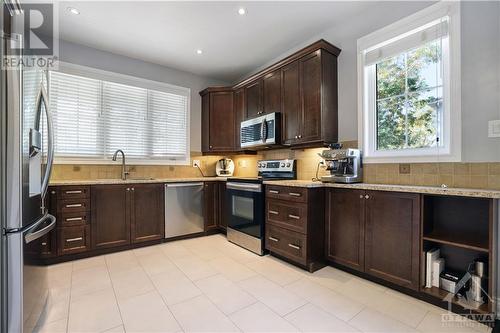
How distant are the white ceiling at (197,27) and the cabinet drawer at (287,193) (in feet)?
6.32

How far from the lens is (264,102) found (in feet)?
11.4

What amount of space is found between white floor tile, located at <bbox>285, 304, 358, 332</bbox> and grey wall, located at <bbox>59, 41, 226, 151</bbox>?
10.4 feet

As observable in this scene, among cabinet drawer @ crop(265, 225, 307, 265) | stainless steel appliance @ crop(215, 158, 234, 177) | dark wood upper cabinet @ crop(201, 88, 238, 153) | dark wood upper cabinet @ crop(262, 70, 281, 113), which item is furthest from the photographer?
stainless steel appliance @ crop(215, 158, 234, 177)

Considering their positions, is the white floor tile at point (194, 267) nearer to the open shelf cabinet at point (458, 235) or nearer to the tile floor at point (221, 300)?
the tile floor at point (221, 300)

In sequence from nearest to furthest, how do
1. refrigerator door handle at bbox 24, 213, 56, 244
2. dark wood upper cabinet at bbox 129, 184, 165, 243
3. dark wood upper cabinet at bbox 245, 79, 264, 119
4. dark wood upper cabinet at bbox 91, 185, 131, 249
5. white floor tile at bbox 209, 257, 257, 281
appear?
refrigerator door handle at bbox 24, 213, 56, 244 → white floor tile at bbox 209, 257, 257, 281 → dark wood upper cabinet at bbox 91, 185, 131, 249 → dark wood upper cabinet at bbox 129, 184, 165, 243 → dark wood upper cabinet at bbox 245, 79, 264, 119

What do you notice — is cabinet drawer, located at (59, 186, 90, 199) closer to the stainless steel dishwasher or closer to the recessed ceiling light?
the stainless steel dishwasher

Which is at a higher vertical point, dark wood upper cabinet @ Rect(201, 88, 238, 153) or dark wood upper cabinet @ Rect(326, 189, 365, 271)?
dark wood upper cabinet @ Rect(201, 88, 238, 153)

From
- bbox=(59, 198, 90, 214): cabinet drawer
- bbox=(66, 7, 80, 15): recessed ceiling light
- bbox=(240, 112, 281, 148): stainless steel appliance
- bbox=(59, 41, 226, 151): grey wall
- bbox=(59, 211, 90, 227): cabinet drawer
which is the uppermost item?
bbox=(66, 7, 80, 15): recessed ceiling light

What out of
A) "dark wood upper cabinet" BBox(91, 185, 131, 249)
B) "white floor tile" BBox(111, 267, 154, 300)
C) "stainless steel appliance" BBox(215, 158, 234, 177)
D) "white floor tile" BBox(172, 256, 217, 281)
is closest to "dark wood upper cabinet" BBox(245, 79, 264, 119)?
"stainless steel appliance" BBox(215, 158, 234, 177)

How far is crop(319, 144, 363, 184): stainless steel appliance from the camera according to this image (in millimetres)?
2438

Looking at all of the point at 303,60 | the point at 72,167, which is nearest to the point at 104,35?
the point at 72,167

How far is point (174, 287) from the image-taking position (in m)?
2.13

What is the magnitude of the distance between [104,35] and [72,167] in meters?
1.75

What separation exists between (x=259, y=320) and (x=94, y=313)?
3.94 ft
